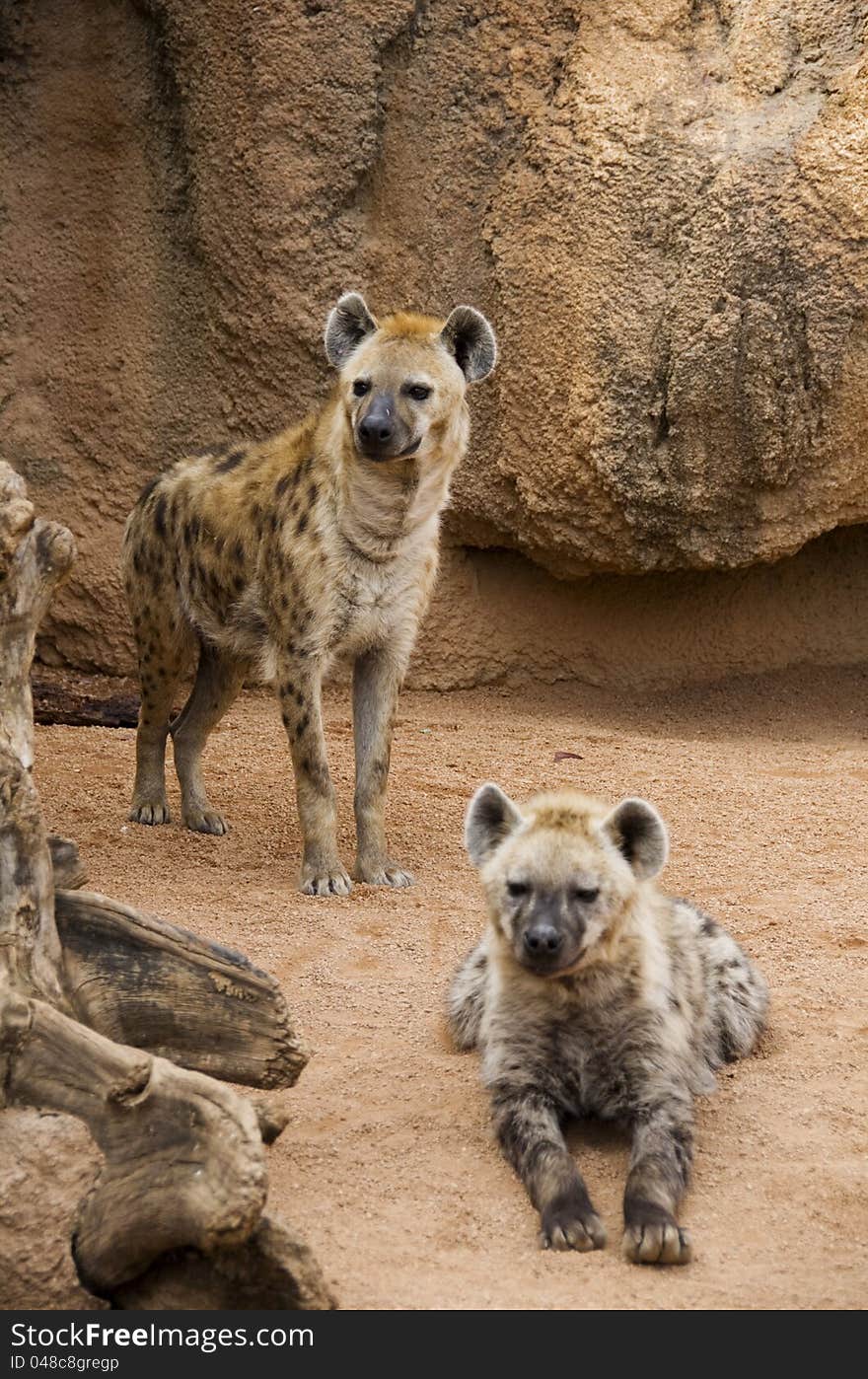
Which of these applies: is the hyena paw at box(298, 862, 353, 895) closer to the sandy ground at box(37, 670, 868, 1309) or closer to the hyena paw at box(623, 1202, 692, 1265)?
the sandy ground at box(37, 670, 868, 1309)

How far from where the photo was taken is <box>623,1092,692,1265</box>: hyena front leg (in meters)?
2.61

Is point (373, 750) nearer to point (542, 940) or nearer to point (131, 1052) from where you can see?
point (542, 940)

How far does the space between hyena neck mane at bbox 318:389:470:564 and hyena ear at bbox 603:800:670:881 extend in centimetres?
200

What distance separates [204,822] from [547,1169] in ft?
9.13

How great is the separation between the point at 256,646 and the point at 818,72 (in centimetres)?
310

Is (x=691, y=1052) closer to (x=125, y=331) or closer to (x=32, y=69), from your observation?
(x=125, y=331)

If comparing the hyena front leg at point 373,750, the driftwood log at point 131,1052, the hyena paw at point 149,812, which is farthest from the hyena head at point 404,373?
the driftwood log at point 131,1052

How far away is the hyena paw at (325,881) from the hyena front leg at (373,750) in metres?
Result: 0.14

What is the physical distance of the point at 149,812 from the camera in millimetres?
5504

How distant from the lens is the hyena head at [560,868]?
2.97m

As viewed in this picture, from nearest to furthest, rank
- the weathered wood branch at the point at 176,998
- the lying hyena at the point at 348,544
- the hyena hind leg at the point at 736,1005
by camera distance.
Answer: the weathered wood branch at the point at 176,998
the hyena hind leg at the point at 736,1005
the lying hyena at the point at 348,544

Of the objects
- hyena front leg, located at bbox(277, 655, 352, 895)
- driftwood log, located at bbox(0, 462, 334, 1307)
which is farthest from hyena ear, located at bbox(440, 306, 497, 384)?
driftwood log, located at bbox(0, 462, 334, 1307)

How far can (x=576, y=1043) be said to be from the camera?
3.10 meters

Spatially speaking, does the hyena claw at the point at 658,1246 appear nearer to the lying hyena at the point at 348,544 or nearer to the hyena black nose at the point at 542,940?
the hyena black nose at the point at 542,940
